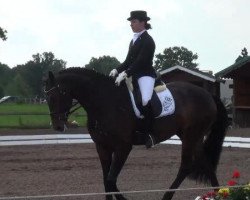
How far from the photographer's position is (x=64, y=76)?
7324 millimetres

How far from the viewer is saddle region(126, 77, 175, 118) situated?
737 centimetres

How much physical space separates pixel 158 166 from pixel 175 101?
427 cm

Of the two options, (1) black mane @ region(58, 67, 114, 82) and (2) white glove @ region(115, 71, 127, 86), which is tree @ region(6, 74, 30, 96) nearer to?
(1) black mane @ region(58, 67, 114, 82)

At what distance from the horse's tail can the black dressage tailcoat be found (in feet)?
5.19

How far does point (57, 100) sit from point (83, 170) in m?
4.42

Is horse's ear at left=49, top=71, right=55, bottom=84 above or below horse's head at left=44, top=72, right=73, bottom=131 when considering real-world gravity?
above

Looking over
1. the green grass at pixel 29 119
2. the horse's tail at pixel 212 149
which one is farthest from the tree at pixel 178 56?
the horse's tail at pixel 212 149

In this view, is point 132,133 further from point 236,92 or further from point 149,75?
point 236,92

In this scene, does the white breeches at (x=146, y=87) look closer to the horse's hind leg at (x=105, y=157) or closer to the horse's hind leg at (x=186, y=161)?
the horse's hind leg at (x=105, y=157)

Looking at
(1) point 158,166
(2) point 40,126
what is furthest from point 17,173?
(2) point 40,126

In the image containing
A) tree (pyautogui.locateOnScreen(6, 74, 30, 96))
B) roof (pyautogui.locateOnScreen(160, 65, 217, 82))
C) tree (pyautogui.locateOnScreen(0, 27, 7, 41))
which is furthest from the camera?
tree (pyautogui.locateOnScreen(6, 74, 30, 96))

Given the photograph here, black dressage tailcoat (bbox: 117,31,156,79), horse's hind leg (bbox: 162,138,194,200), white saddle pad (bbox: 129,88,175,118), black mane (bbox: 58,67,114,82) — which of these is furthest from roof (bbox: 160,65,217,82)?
black mane (bbox: 58,67,114,82)

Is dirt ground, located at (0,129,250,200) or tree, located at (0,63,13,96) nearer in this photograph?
dirt ground, located at (0,129,250,200)

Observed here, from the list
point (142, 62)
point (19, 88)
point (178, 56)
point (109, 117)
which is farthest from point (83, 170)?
point (178, 56)
